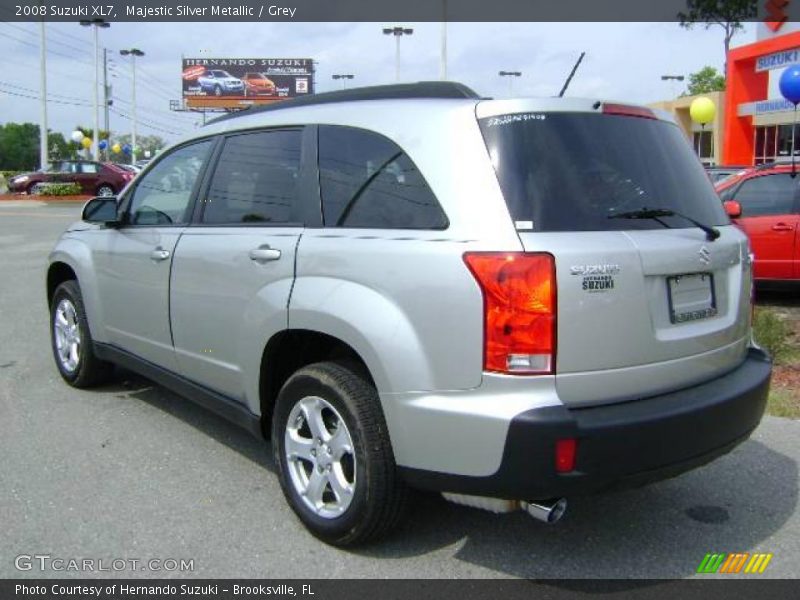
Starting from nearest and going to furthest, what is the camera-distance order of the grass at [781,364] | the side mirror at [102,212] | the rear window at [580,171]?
the rear window at [580,171] < the side mirror at [102,212] < the grass at [781,364]

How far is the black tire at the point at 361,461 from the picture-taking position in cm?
296

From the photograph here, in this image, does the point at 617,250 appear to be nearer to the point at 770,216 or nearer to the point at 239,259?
the point at 239,259

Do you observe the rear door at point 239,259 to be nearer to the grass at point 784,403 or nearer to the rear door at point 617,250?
the rear door at point 617,250

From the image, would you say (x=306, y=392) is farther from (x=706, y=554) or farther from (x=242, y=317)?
(x=706, y=554)

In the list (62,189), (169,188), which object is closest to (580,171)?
(169,188)

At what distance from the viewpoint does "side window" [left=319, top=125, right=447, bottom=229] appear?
9.70ft

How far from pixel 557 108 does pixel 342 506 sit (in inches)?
70.6

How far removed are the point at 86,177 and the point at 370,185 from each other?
103ft

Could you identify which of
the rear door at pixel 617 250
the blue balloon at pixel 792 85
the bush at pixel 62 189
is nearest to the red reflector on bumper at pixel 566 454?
the rear door at pixel 617 250

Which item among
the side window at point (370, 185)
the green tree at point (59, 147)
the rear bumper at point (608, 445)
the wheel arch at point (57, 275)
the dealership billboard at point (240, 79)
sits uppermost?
the dealership billboard at point (240, 79)

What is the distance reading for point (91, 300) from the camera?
5.09 meters

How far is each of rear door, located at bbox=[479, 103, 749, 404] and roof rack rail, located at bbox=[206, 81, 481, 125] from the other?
1.16ft

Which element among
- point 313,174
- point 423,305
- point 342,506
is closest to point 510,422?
point 423,305

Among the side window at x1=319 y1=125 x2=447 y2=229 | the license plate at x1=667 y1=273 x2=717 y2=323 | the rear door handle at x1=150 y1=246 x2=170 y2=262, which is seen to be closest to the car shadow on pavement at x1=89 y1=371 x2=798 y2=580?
the license plate at x1=667 y1=273 x2=717 y2=323
